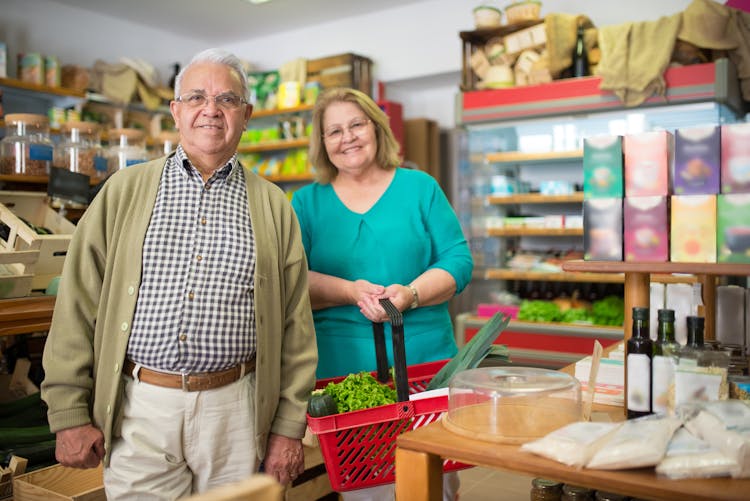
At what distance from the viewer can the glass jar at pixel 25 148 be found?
3.20 m

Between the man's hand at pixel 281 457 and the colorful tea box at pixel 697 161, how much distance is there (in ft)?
4.07

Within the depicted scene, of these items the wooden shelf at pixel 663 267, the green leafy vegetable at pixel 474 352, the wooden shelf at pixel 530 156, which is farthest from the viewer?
the wooden shelf at pixel 530 156

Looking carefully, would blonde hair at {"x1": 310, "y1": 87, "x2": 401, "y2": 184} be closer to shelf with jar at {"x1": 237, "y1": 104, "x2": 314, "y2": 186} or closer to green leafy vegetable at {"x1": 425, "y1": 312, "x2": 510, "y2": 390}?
green leafy vegetable at {"x1": 425, "y1": 312, "x2": 510, "y2": 390}

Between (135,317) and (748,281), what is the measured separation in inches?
186

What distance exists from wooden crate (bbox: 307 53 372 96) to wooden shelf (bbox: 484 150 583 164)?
6.73 feet

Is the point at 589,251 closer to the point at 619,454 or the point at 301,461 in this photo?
the point at 619,454

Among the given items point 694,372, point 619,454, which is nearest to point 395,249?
point 694,372

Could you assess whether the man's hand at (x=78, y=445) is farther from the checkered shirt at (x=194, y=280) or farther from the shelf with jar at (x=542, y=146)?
the shelf with jar at (x=542, y=146)

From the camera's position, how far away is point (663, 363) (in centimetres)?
161

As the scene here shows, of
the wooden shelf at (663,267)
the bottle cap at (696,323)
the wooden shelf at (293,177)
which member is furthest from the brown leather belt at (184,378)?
the wooden shelf at (293,177)

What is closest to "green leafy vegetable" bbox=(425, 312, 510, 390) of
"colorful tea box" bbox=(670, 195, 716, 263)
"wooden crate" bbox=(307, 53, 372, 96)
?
"colorful tea box" bbox=(670, 195, 716, 263)

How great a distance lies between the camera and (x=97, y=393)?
1.80 meters

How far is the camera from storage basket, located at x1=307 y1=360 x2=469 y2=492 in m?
1.67

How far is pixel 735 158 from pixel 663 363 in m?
0.52
